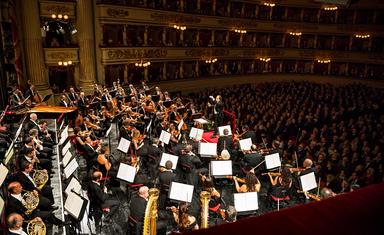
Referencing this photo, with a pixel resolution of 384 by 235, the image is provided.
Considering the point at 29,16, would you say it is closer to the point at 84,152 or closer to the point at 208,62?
the point at 84,152

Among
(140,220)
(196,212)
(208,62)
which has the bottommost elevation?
(196,212)

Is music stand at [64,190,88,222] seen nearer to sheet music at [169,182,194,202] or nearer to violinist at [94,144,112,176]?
sheet music at [169,182,194,202]

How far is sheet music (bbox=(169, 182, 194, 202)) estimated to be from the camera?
653 centimetres

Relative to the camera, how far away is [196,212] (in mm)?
7695

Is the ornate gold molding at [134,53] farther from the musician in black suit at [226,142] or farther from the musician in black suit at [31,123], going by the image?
the musician in black suit at [226,142]

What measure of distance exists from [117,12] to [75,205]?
15542mm

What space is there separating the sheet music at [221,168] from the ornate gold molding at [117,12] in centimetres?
1371

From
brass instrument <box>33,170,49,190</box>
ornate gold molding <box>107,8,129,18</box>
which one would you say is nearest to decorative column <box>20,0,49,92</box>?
ornate gold molding <box>107,8,129,18</box>

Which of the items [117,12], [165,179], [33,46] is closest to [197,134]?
[165,179]

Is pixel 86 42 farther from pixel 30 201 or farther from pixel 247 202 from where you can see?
pixel 247 202

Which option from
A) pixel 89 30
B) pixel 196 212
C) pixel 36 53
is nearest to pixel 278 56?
pixel 89 30

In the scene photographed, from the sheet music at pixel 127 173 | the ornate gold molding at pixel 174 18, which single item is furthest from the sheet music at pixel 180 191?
the ornate gold molding at pixel 174 18

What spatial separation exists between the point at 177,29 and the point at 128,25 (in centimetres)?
456

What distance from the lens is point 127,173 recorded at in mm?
7184
